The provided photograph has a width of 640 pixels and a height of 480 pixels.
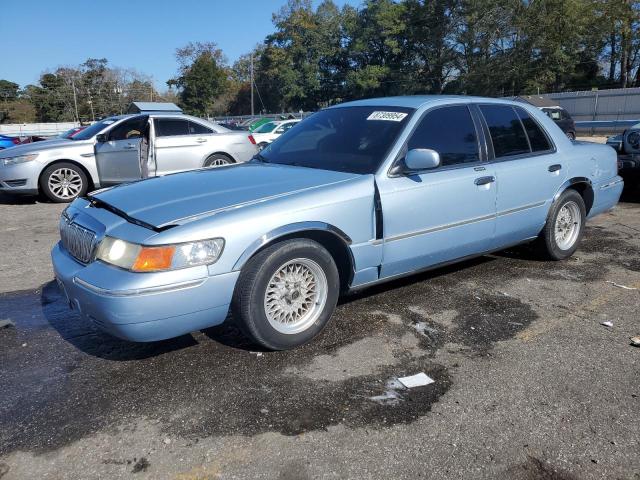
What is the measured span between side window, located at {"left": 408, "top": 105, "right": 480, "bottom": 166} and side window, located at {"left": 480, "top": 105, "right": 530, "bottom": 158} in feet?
0.81

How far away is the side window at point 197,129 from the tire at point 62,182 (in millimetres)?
2122

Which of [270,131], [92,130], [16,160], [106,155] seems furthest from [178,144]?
[270,131]

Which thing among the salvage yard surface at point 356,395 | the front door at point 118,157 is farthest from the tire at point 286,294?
the front door at point 118,157

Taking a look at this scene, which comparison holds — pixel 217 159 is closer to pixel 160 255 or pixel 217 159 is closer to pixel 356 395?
pixel 160 255

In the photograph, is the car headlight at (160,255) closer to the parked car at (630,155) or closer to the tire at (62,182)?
the tire at (62,182)

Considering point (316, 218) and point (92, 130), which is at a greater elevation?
point (92, 130)

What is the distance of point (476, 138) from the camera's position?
4.45 m

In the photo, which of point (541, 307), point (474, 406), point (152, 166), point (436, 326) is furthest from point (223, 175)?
point (152, 166)

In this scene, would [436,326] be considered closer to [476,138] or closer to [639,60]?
[476,138]

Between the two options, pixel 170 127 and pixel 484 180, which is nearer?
pixel 484 180

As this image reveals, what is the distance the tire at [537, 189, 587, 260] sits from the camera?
5.14 m

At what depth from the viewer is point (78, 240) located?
341 centimetres

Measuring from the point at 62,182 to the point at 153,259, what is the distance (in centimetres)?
782

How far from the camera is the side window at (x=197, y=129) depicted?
33.1 ft
